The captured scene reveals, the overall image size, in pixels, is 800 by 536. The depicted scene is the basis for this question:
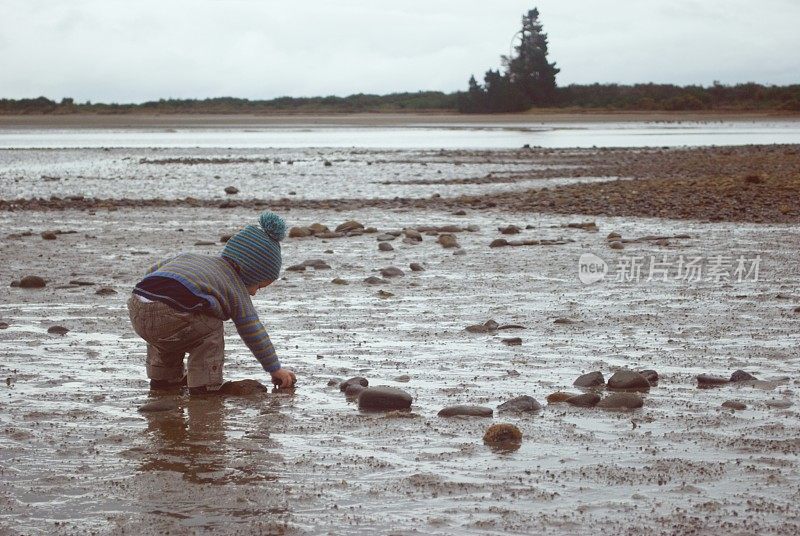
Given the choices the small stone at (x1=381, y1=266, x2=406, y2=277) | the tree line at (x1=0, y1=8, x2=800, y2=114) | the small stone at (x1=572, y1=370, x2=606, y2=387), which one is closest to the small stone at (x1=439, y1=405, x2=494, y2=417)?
the small stone at (x1=572, y1=370, x2=606, y2=387)

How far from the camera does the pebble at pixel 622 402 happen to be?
484 centimetres

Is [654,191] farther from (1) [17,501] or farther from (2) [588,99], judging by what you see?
(2) [588,99]

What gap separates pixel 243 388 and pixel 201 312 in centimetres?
45

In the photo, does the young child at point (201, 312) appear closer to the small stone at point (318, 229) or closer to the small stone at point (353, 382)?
the small stone at point (353, 382)

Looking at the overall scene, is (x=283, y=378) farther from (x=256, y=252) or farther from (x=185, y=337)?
(x=256, y=252)

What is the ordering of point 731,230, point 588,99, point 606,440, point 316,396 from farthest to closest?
1. point 588,99
2. point 731,230
3. point 316,396
4. point 606,440

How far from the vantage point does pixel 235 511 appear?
362cm

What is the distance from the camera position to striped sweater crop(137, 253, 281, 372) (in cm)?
531

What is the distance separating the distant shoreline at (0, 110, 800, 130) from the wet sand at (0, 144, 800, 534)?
49.2 metres

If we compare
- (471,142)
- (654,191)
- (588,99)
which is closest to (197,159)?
(471,142)

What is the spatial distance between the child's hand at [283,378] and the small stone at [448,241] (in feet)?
18.2

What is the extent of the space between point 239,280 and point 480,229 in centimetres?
708

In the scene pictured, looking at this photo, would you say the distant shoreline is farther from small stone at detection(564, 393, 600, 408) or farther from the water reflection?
small stone at detection(564, 393, 600, 408)

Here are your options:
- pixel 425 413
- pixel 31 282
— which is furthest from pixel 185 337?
pixel 31 282
